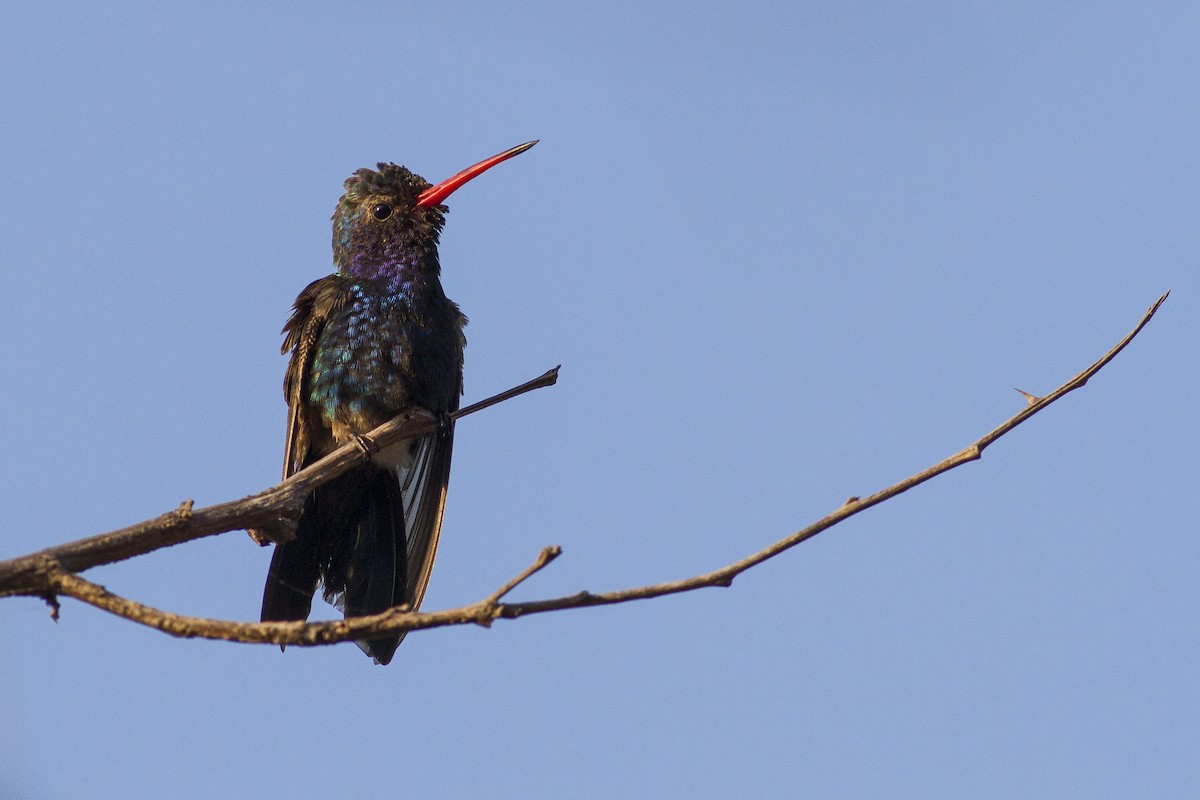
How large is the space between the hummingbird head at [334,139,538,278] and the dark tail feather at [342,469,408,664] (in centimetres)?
103

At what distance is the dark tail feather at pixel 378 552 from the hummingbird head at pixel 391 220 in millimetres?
1032

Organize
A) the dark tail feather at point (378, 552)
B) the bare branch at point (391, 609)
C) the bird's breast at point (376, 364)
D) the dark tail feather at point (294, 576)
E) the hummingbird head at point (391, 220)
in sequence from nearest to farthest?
the bare branch at point (391, 609), the dark tail feather at point (294, 576), the dark tail feather at point (378, 552), the bird's breast at point (376, 364), the hummingbird head at point (391, 220)

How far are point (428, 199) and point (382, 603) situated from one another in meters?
2.12

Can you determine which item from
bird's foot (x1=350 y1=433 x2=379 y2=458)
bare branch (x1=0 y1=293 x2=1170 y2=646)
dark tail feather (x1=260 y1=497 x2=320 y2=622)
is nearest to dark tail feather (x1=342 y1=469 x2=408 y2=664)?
dark tail feather (x1=260 y1=497 x2=320 y2=622)

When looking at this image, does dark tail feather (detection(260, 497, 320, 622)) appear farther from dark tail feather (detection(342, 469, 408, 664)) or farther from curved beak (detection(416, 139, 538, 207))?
curved beak (detection(416, 139, 538, 207))

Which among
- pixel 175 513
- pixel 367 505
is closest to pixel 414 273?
pixel 367 505

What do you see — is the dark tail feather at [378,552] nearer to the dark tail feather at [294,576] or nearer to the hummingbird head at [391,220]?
the dark tail feather at [294,576]

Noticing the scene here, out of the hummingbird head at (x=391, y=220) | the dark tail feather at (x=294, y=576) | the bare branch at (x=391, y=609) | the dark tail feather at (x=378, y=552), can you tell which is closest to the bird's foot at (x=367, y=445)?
the dark tail feather at (x=294, y=576)

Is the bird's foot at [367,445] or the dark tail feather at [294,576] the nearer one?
the bird's foot at [367,445]

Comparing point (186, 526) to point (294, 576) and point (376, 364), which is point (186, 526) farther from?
point (376, 364)

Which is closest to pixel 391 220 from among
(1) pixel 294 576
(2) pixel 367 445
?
(2) pixel 367 445

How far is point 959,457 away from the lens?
2672 mm

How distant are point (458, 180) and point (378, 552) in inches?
77.0

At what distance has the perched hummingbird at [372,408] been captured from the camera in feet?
18.3
